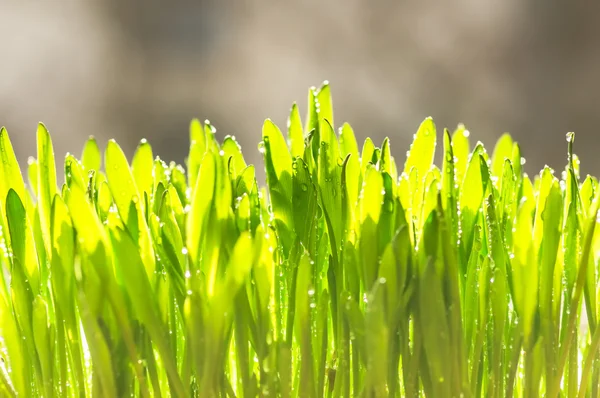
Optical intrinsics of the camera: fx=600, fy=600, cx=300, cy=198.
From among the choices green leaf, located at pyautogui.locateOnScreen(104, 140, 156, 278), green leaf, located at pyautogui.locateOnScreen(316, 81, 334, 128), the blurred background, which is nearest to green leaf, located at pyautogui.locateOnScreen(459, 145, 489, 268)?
green leaf, located at pyautogui.locateOnScreen(316, 81, 334, 128)

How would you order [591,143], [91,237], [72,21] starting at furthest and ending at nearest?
[591,143], [72,21], [91,237]

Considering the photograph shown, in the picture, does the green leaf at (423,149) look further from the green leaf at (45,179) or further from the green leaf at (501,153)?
the green leaf at (45,179)

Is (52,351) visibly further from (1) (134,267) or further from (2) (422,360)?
(2) (422,360)

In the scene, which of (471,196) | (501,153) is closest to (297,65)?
(501,153)

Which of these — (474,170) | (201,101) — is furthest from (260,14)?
(474,170)

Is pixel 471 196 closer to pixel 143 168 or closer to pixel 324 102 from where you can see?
pixel 324 102

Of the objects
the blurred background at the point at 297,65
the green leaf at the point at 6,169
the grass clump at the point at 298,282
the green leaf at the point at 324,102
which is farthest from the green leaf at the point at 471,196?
the blurred background at the point at 297,65

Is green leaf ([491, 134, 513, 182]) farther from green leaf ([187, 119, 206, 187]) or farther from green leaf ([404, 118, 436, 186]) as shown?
green leaf ([187, 119, 206, 187])
